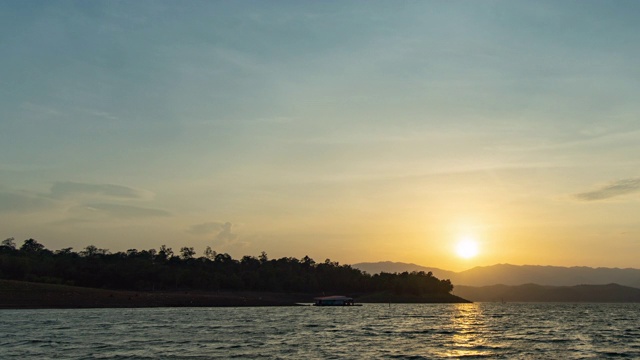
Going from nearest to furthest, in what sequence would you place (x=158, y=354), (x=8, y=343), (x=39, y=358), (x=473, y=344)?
(x=39, y=358)
(x=158, y=354)
(x=8, y=343)
(x=473, y=344)

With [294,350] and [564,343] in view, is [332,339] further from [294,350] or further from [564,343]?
[564,343]

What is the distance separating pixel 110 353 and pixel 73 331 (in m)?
39.0

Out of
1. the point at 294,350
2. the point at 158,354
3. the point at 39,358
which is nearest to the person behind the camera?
the point at 39,358

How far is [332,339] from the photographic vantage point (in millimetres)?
94938

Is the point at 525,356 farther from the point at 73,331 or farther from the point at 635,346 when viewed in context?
the point at 73,331

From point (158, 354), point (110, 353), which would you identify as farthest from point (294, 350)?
point (110, 353)

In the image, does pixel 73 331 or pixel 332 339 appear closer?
pixel 332 339

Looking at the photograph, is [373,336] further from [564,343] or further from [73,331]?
[73,331]

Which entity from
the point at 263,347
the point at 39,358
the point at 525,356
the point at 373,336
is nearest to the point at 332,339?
the point at 373,336

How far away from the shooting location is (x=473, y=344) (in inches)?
3526

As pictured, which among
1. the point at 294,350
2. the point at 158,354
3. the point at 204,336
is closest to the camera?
the point at 158,354

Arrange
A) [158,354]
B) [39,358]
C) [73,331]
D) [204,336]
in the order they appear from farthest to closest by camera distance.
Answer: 1. [73,331]
2. [204,336]
3. [158,354]
4. [39,358]

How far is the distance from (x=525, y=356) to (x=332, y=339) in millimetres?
32058

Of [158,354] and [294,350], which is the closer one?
[158,354]
